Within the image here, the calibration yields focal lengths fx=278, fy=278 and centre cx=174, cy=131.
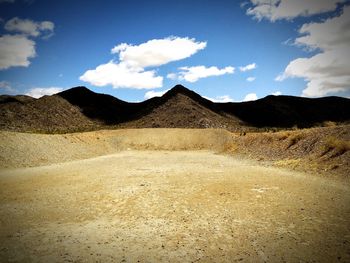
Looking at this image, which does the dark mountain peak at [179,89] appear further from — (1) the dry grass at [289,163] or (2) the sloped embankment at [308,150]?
(1) the dry grass at [289,163]

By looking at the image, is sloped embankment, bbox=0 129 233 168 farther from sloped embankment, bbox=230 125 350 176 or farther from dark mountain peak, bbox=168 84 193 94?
dark mountain peak, bbox=168 84 193 94

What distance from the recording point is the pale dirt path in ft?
19.0

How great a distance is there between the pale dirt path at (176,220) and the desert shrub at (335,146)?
11.7ft

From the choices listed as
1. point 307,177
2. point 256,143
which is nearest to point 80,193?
point 307,177

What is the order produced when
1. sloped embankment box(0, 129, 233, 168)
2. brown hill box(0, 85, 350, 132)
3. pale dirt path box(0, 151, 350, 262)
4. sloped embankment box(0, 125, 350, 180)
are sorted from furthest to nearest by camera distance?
1. brown hill box(0, 85, 350, 132)
2. sloped embankment box(0, 129, 233, 168)
3. sloped embankment box(0, 125, 350, 180)
4. pale dirt path box(0, 151, 350, 262)

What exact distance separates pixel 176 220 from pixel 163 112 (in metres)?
49.2

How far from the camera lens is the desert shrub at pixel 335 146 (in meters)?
14.9

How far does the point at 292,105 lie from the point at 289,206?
6902 centimetres

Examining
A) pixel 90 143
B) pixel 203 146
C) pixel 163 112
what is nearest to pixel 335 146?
pixel 203 146

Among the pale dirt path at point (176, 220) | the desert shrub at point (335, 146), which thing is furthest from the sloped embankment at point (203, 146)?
the pale dirt path at point (176, 220)

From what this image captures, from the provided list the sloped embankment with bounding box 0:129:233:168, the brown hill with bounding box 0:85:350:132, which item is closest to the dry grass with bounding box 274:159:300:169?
the sloped embankment with bounding box 0:129:233:168

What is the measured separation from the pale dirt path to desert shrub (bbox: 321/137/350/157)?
357 cm

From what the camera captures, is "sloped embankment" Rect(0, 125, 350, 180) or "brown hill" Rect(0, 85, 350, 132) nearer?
"sloped embankment" Rect(0, 125, 350, 180)

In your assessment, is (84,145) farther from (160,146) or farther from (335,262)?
(335,262)
